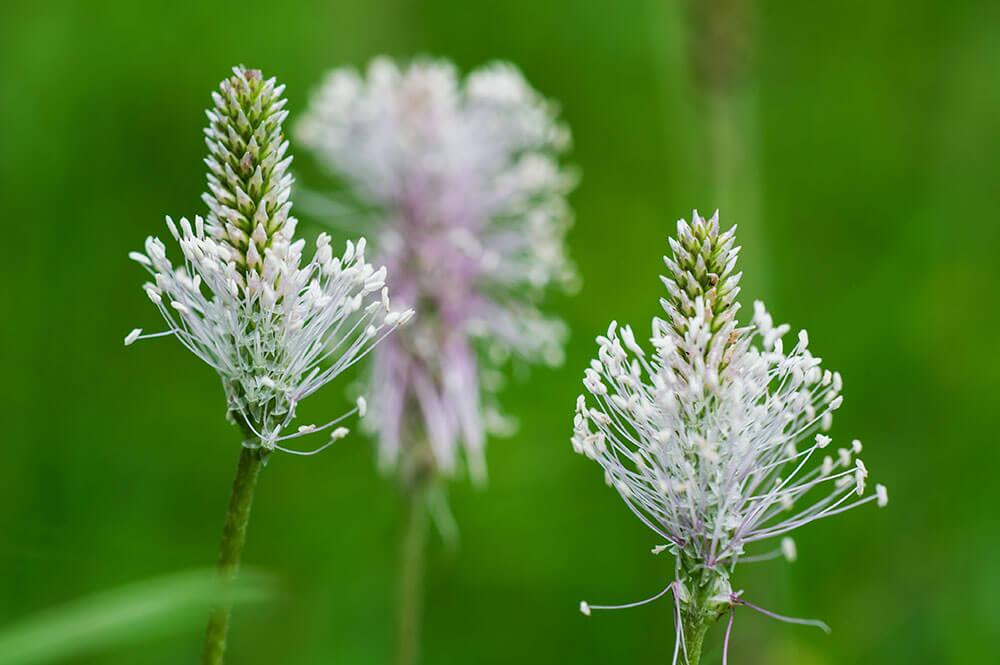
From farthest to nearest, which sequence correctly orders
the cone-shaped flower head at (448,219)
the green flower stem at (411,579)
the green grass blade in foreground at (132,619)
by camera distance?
the cone-shaped flower head at (448,219), the green flower stem at (411,579), the green grass blade in foreground at (132,619)

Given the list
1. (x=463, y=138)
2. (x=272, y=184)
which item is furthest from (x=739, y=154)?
(x=272, y=184)

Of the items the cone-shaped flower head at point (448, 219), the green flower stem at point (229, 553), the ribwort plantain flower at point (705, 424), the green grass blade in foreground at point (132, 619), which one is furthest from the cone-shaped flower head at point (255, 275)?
the cone-shaped flower head at point (448, 219)

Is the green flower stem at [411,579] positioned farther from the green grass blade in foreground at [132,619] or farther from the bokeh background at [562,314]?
the green grass blade in foreground at [132,619]

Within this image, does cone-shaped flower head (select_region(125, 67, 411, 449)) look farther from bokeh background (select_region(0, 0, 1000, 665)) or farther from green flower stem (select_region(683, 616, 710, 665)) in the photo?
bokeh background (select_region(0, 0, 1000, 665))

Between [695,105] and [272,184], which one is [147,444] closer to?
[695,105]

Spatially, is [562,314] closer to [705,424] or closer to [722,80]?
[722,80]
